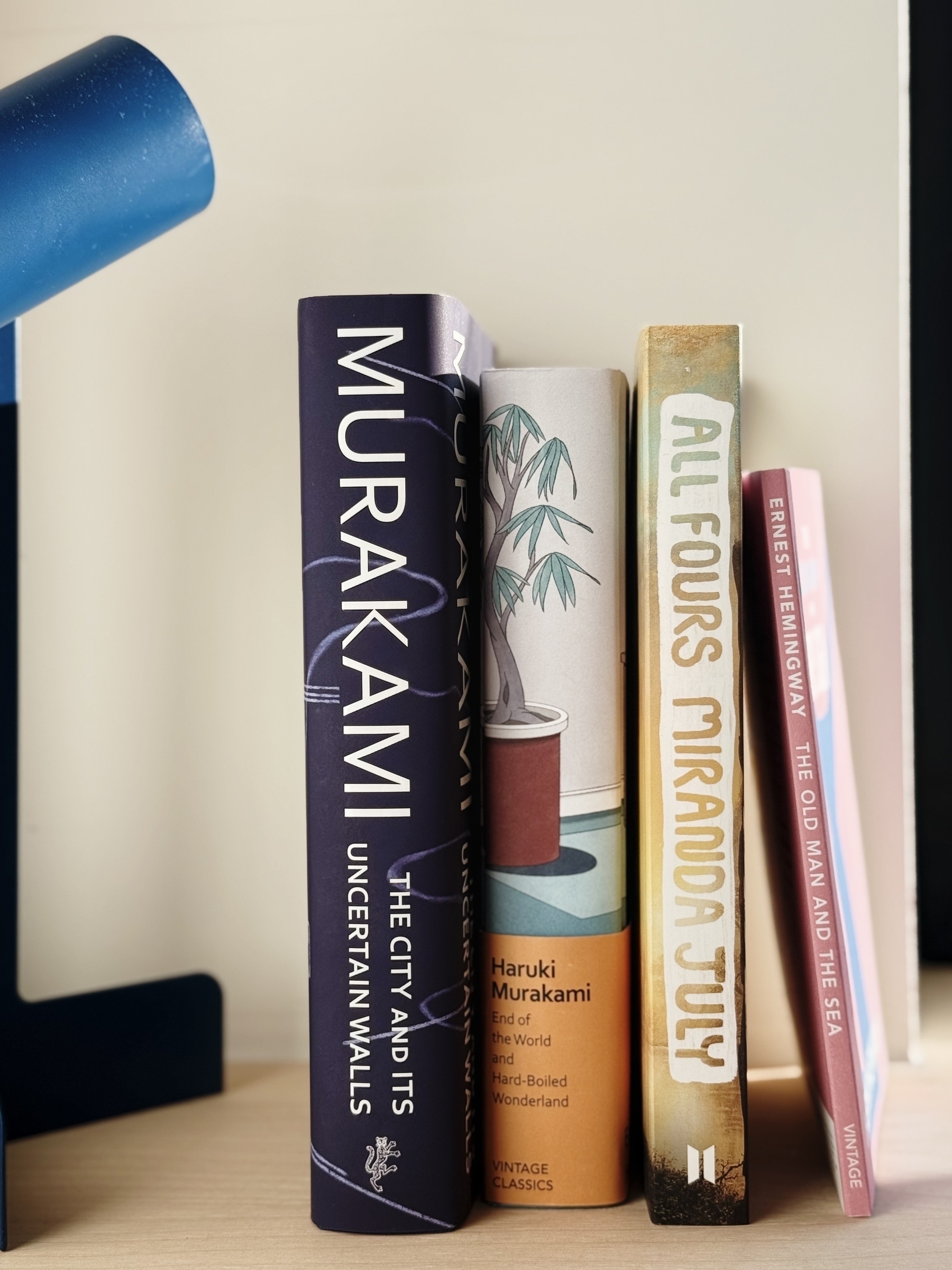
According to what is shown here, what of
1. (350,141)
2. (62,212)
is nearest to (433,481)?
(62,212)

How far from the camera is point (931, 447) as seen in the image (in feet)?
2.31

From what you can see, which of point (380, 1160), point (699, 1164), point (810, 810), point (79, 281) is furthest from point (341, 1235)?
point (79, 281)

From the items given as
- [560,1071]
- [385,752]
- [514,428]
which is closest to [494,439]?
[514,428]

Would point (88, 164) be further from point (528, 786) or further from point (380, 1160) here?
point (380, 1160)

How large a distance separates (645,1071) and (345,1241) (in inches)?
5.4

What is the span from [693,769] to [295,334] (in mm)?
343

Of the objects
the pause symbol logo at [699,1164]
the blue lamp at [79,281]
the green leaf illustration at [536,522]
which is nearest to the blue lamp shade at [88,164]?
the blue lamp at [79,281]

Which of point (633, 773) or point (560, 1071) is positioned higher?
point (633, 773)

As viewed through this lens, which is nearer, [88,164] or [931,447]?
[88,164]

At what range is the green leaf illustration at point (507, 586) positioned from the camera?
477 millimetres

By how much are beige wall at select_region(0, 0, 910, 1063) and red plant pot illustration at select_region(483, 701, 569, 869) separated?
0.20 m

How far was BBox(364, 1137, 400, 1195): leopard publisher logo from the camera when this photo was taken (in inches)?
18.1

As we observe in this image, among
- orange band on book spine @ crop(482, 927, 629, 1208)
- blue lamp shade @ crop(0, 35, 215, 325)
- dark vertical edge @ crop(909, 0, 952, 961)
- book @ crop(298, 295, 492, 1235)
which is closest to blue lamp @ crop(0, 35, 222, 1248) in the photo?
blue lamp shade @ crop(0, 35, 215, 325)

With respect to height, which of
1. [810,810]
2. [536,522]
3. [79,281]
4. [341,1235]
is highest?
[79,281]
